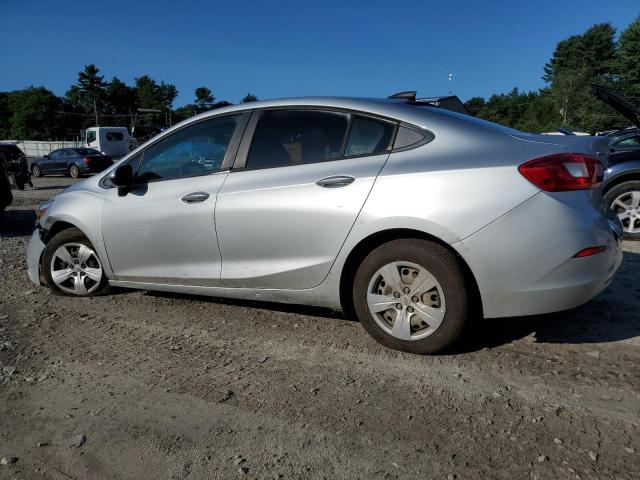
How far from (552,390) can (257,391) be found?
1.56m

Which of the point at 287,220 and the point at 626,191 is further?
Result: the point at 626,191

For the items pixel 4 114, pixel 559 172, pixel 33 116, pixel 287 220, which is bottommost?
pixel 287 220

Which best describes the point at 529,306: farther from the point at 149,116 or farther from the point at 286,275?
the point at 149,116

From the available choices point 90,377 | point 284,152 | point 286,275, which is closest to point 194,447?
point 90,377

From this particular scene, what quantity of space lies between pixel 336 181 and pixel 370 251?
0.49 metres

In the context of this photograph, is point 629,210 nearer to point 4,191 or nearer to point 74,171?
point 4,191

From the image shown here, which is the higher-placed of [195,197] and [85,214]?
[195,197]

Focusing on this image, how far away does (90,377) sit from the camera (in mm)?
2910

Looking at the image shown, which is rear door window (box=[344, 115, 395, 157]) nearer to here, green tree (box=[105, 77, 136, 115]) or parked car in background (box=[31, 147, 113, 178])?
parked car in background (box=[31, 147, 113, 178])

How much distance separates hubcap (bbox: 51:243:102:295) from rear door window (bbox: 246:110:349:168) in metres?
1.81

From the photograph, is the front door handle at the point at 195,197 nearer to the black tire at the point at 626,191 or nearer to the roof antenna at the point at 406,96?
the roof antenna at the point at 406,96

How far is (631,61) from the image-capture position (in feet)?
186

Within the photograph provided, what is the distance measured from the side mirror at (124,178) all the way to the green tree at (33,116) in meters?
84.0

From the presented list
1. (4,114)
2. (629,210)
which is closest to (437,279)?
(629,210)
